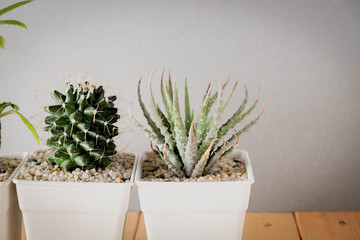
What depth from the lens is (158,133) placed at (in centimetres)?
105

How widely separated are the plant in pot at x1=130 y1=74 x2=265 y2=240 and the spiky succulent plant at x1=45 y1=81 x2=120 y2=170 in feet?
0.28

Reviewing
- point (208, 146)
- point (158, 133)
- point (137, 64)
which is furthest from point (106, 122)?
point (137, 64)

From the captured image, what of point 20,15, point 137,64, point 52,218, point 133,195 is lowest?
point 133,195

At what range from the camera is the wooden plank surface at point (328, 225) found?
1302mm

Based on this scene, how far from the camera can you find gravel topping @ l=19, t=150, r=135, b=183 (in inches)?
39.2

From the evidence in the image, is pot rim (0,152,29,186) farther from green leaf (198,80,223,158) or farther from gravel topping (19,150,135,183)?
green leaf (198,80,223,158)

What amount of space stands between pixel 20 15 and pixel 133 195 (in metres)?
0.68

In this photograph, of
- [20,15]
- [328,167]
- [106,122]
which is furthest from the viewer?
[328,167]

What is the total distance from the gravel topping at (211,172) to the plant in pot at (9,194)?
29 cm

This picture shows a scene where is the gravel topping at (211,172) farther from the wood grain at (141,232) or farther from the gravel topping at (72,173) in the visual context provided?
the wood grain at (141,232)

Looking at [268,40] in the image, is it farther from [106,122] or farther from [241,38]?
[106,122]

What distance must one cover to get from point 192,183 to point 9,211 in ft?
1.45

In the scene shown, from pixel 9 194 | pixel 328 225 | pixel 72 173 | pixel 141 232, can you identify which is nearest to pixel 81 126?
pixel 72 173

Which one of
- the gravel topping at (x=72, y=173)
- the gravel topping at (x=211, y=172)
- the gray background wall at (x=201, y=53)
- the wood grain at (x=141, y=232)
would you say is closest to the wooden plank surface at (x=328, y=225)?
the gray background wall at (x=201, y=53)
